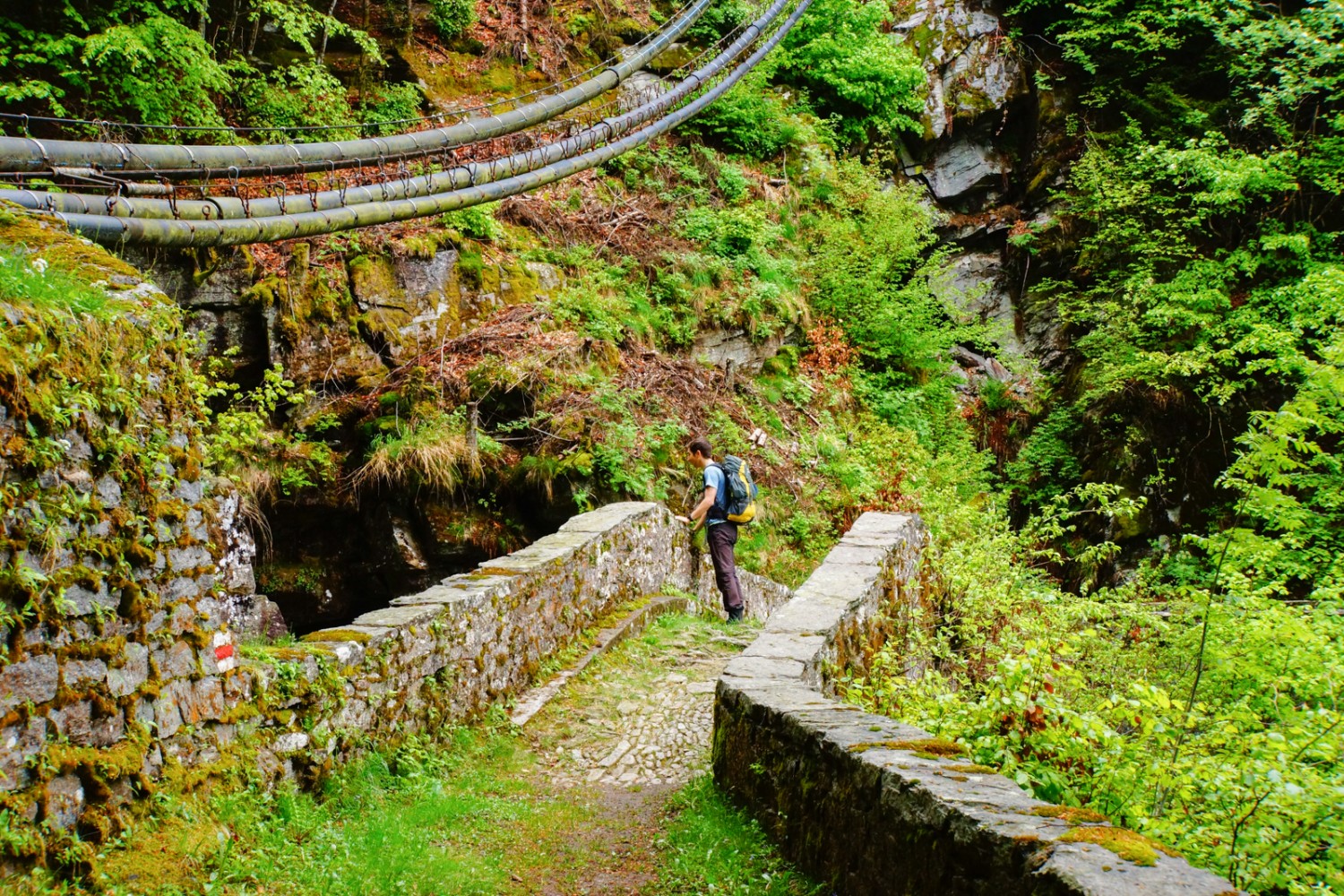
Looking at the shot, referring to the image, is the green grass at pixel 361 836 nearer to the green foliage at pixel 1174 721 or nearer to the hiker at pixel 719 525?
the green foliage at pixel 1174 721

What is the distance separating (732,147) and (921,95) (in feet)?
19.9

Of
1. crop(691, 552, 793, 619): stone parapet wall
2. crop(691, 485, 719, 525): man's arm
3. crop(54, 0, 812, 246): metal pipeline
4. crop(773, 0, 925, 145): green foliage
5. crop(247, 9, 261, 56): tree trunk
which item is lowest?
crop(691, 552, 793, 619): stone parapet wall

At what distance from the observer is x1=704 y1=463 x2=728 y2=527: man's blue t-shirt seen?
324 inches

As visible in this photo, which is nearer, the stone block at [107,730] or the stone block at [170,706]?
the stone block at [107,730]

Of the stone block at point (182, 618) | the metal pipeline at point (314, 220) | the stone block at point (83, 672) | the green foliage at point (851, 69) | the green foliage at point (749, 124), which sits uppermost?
the green foliage at point (851, 69)

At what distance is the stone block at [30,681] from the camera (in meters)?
2.55

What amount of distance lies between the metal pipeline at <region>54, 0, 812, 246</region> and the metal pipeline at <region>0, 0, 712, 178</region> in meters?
0.47

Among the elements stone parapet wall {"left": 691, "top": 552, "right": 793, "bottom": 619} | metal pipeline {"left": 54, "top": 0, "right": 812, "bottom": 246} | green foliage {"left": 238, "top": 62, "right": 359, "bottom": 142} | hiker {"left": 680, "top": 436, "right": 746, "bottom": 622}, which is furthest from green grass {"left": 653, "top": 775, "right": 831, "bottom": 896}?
green foliage {"left": 238, "top": 62, "right": 359, "bottom": 142}

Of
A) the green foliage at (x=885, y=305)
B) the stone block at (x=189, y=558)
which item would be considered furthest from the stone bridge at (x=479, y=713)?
the green foliage at (x=885, y=305)

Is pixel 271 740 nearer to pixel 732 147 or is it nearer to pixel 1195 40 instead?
pixel 732 147

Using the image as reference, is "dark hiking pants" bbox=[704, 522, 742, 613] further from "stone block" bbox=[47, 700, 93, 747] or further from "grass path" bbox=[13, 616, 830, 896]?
"stone block" bbox=[47, 700, 93, 747]

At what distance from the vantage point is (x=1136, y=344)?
1488 centimetres

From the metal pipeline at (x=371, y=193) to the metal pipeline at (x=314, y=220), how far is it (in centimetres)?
9

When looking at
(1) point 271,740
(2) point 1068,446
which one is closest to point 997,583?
(1) point 271,740
